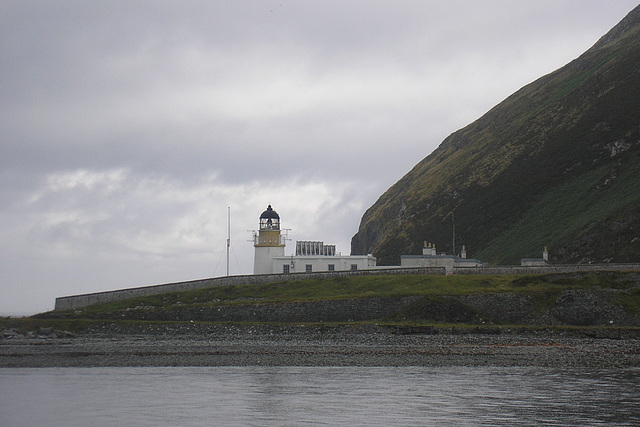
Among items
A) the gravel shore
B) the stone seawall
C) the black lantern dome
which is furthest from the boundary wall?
the gravel shore

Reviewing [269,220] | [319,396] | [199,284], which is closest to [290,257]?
[269,220]

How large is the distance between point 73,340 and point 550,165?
95453 mm

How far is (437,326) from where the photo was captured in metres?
48.2

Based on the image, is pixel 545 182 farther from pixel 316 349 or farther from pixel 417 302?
pixel 316 349

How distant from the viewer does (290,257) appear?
72125 mm

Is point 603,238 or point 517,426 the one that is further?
point 603,238

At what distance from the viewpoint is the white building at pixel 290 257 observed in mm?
71250

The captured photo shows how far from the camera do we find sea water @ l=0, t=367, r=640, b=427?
2221cm

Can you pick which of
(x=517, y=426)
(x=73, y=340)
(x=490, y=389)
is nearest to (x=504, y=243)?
(x=73, y=340)

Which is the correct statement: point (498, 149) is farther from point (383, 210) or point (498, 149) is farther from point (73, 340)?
point (73, 340)

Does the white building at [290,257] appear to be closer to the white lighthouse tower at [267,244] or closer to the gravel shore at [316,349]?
the white lighthouse tower at [267,244]

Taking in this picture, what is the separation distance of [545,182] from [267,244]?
2551 inches

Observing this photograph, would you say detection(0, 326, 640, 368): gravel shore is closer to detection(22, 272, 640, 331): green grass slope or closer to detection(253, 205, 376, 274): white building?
detection(22, 272, 640, 331): green grass slope

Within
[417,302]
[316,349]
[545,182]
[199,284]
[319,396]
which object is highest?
[545,182]
